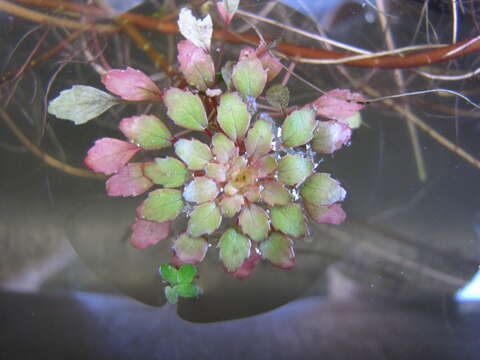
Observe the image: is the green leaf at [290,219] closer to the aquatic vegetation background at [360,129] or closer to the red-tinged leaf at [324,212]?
the red-tinged leaf at [324,212]

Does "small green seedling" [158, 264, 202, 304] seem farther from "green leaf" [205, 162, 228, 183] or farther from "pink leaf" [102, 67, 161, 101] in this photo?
"pink leaf" [102, 67, 161, 101]

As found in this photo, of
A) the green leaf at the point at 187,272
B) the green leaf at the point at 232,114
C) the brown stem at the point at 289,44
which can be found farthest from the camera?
the brown stem at the point at 289,44

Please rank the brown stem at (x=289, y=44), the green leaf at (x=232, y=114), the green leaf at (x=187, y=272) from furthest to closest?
the brown stem at (x=289, y=44)
the green leaf at (x=187, y=272)
the green leaf at (x=232, y=114)

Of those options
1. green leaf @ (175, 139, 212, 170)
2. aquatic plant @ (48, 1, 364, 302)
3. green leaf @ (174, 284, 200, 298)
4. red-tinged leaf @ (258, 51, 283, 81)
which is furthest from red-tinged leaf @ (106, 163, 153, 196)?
red-tinged leaf @ (258, 51, 283, 81)

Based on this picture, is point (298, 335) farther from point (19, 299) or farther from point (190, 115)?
point (19, 299)

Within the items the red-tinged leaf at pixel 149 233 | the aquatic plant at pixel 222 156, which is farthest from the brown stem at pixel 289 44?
the red-tinged leaf at pixel 149 233

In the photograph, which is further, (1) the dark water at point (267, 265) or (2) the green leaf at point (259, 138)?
(1) the dark water at point (267, 265)

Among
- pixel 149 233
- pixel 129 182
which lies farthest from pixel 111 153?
pixel 149 233
